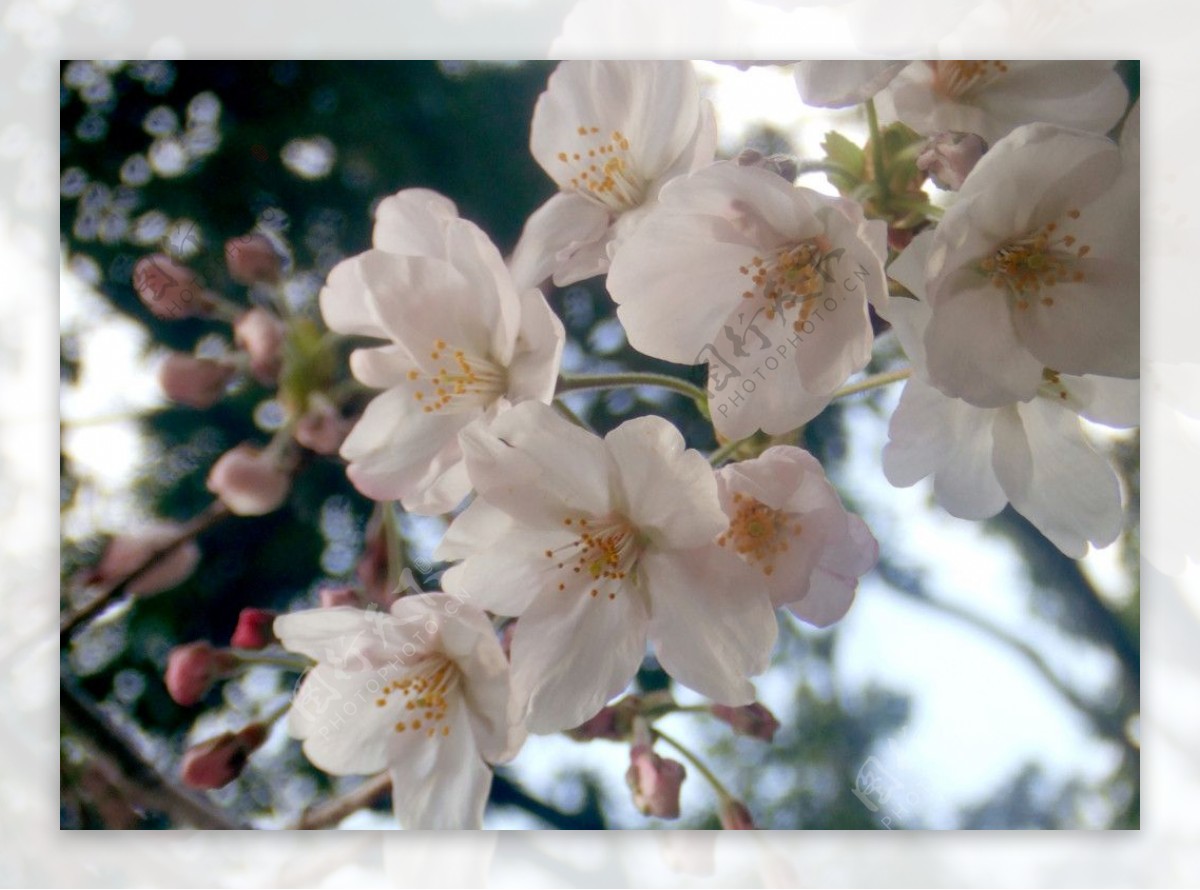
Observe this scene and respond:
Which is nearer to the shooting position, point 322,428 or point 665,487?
point 665,487

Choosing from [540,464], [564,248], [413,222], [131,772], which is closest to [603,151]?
[564,248]

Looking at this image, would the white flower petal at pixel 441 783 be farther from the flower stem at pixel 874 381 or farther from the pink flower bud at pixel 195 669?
the flower stem at pixel 874 381

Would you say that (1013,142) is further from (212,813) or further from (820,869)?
(212,813)

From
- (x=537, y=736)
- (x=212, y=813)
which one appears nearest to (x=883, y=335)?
(x=537, y=736)

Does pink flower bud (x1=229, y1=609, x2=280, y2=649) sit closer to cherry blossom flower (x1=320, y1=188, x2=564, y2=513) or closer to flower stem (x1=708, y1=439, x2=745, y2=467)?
cherry blossom flower (x1=320, y1=188, x2=564, y2=513)

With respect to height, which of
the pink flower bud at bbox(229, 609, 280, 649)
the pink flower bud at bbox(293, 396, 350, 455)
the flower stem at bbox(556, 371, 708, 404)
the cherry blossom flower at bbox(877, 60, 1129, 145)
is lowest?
the pink flower bud at bbox(229, 609, 280, 649)

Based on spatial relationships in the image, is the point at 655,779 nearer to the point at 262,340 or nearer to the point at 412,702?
the point at 412,702

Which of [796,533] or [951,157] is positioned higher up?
[951,157]

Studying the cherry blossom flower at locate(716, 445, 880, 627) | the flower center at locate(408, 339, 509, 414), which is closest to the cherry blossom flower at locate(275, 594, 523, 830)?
the flower center at locate(408, 339, 509, 414)
